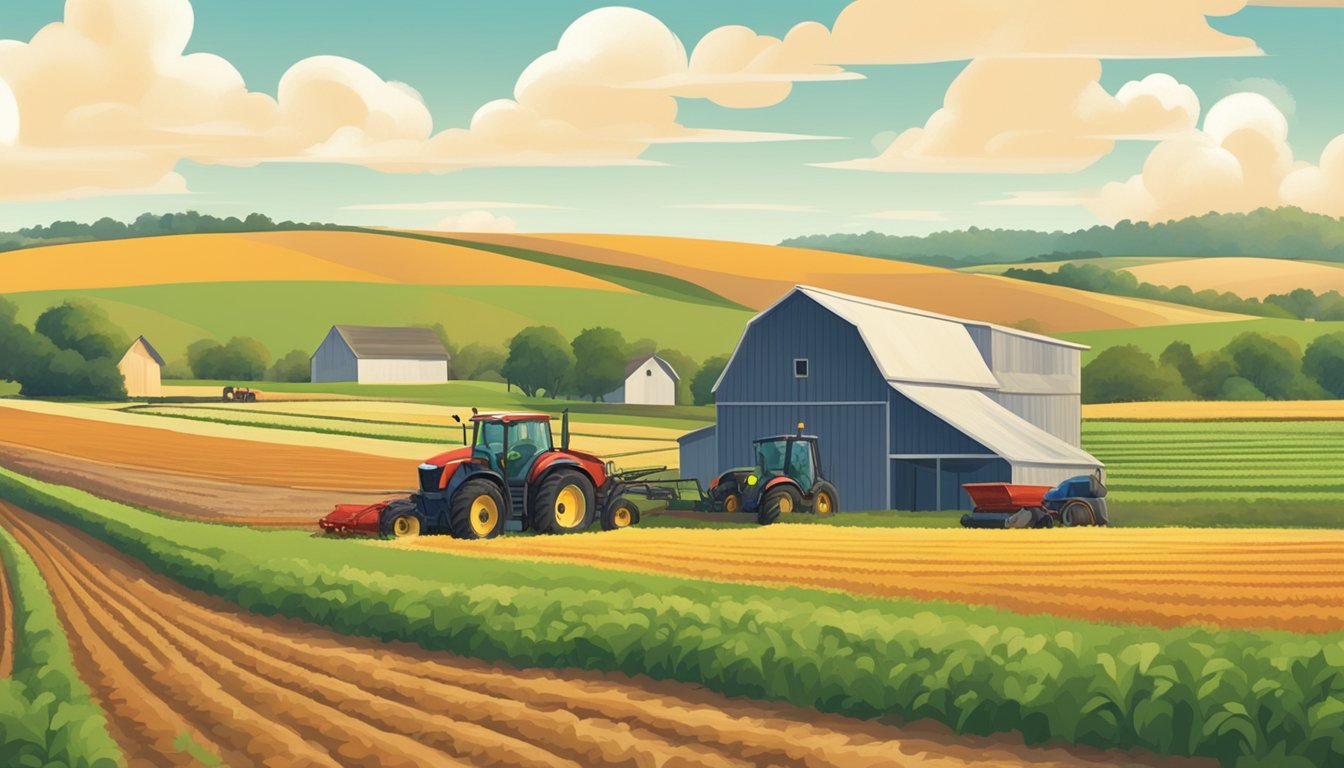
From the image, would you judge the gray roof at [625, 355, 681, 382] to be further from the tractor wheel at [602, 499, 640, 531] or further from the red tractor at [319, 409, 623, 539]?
the red tractor at [319, 409, 623, 539]

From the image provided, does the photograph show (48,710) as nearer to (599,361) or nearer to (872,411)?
(872,411)

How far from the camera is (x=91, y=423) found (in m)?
81.1

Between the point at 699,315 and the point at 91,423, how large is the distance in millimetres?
67585

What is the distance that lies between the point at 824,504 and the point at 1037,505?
5.62 metres

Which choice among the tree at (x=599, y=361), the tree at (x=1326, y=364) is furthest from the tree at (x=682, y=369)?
the tree at (x=1326, y=364)

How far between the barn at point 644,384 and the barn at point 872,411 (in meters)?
61.7

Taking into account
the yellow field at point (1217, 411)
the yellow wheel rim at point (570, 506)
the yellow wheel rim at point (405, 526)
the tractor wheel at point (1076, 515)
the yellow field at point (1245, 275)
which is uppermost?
the yellow field at point (1245, 275)

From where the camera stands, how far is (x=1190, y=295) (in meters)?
158

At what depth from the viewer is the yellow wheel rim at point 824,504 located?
1549 inches

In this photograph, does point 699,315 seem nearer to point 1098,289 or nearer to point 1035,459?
point 1098,289

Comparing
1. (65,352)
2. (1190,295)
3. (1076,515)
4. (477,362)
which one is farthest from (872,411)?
(1190,295)

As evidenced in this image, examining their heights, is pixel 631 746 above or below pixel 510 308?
below

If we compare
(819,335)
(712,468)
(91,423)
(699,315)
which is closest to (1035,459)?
(819,335)

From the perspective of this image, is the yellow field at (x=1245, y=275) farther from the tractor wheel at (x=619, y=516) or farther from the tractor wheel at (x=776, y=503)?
the tractor wheel at (x=619, y=516)
